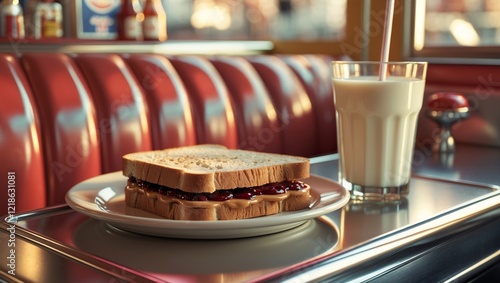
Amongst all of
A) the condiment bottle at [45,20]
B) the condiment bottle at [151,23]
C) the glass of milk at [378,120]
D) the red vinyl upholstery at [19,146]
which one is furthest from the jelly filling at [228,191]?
the condiment bottle at [45,20]

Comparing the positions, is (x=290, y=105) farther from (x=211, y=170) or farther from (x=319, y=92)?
(x=211, y=170)

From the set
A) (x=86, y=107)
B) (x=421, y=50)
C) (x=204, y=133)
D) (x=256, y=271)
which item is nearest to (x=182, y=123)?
(x=204, y=133)

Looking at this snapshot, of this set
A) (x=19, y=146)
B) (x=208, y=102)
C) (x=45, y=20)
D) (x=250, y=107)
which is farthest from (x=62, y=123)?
(x=45, y=20)

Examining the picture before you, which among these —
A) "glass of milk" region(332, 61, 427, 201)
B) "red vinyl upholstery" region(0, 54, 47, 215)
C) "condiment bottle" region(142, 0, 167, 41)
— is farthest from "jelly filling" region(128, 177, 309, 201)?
"condiment bottle" region(142, 0, 167, 41)

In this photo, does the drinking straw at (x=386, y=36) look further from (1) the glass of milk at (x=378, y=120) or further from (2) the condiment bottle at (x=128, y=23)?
(2) the condiment bottle at (x=128, y=23)

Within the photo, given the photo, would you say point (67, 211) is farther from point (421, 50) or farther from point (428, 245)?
point (421, 50)

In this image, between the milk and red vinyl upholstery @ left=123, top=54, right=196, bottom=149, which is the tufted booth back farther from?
the milk
